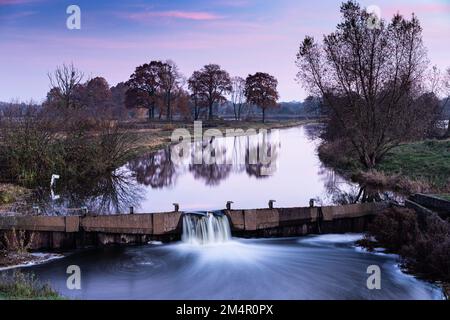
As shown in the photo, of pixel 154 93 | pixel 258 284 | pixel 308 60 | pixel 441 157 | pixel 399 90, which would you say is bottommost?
pixel 258 284

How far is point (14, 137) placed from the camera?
86.4ft

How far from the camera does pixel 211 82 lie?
87.4 meters

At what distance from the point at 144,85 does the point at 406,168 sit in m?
62.6

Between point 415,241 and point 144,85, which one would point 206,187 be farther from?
point 144,85

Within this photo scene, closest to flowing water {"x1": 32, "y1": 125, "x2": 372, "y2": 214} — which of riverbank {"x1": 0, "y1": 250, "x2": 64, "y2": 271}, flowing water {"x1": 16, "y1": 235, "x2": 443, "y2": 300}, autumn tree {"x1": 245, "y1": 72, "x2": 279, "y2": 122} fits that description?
riverbank {"x1": 0, "y1": 250, "x2": 64, "y2": 271}

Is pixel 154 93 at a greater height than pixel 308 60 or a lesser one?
greater

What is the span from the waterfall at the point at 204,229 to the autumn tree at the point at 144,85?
221 ft

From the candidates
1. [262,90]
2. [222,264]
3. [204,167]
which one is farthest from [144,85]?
[222,264]

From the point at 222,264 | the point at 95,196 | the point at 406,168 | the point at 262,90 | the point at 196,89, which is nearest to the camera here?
the point at 222,264

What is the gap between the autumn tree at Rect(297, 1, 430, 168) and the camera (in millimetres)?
24609

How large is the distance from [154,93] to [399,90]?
6320 cm

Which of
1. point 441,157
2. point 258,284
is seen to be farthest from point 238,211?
point 441,157

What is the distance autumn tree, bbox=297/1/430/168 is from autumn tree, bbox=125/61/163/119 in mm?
59420
